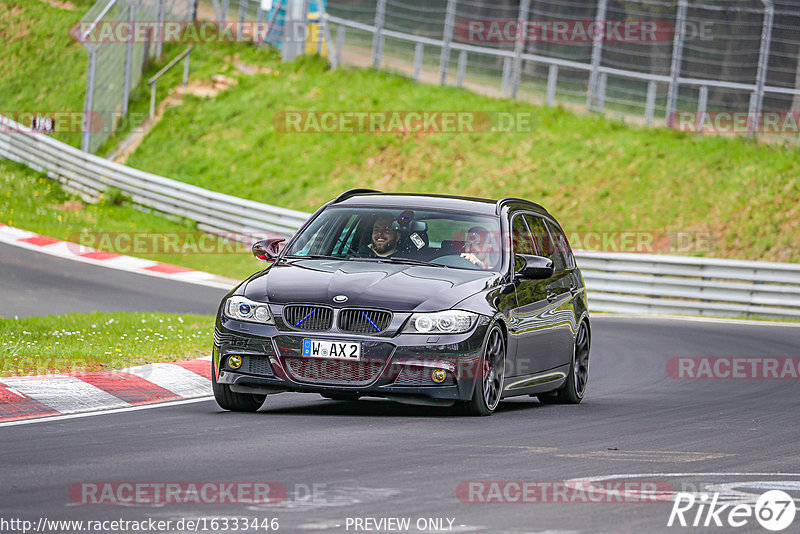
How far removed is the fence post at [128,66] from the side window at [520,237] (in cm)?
2584

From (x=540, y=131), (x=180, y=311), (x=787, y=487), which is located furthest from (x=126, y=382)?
(x=540, y=131)

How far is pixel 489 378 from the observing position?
9742 mm

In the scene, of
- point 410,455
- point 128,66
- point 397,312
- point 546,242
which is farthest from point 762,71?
point 410,455

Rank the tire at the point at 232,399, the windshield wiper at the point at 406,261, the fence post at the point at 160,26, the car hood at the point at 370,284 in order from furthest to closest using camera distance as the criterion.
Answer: the fence post at the point at 160,26 → the windshield wiper at the point at 406,261 → the tire at the point at 232,399 → the car hood at the point at 370,284

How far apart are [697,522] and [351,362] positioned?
353cm

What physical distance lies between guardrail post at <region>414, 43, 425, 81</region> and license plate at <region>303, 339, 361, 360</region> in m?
27.2

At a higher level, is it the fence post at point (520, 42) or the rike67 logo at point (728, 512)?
the fence post at point (520, 42)

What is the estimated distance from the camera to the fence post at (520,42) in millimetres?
31944

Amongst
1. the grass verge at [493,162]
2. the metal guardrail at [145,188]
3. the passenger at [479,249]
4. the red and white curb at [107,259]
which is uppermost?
the passenger at [479,249]

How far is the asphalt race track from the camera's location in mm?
5996

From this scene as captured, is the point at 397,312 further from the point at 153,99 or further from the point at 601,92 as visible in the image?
the point at 153,99

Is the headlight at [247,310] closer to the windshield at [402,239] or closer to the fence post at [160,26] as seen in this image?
the windshield at [402,239]

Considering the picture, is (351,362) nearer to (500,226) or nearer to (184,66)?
(500,226)

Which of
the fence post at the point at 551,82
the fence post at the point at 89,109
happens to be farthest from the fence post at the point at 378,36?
the fence post at the point at 89,109
